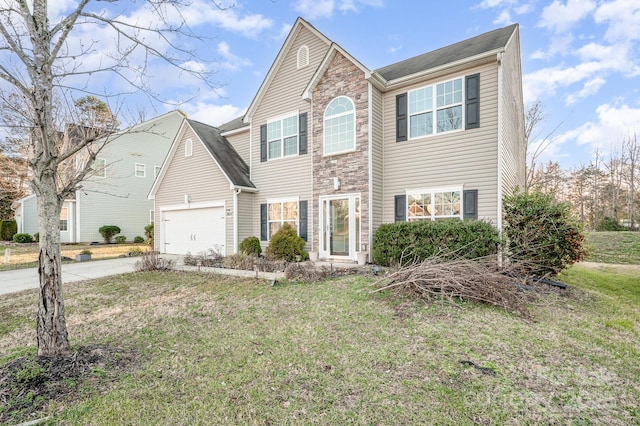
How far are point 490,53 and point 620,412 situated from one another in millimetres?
8387

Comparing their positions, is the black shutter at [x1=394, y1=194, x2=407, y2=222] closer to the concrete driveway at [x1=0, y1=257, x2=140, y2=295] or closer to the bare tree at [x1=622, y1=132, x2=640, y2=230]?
the concrete driveway at [x1=0, y1=257, x2=140, y2=295]

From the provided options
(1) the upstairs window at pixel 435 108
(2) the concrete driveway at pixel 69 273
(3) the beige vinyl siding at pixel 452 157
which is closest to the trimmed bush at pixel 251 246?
(2) the concrete driveway at pixel 69 273

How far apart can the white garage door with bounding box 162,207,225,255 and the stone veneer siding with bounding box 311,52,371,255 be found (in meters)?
4.56

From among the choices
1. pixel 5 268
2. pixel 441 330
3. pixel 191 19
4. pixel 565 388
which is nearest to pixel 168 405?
pixel 441 330

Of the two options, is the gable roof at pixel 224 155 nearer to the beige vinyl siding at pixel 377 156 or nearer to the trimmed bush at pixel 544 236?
the beige vinyl siding at pixel 377 156

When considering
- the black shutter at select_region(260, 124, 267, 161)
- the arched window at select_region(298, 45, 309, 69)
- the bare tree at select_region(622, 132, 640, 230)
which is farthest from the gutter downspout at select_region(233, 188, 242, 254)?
the bare tree at select_region(622, 132, 640, 230)

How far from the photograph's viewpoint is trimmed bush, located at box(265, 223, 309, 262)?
33.0 feet

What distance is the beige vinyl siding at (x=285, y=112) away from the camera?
1138 centimetres

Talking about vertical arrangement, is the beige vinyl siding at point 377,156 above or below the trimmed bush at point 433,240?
above

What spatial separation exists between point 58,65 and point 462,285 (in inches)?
271

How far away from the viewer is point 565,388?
9.76ft

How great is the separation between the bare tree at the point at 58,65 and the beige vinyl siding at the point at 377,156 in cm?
646

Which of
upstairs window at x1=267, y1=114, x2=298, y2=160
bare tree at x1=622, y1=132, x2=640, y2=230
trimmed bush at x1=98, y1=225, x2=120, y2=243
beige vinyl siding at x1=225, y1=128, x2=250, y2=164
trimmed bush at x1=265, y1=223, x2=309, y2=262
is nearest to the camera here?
trimmed bush at x1=265, y1=223, x2=309, y2=262

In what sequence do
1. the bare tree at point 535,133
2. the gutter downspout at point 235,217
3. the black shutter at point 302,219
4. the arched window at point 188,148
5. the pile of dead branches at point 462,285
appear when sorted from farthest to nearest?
the bare tree at point 535,133 < the arched window at point 188,148 < the gutter downspout at point 235,217 < the black shutter at point 302,219 < the pile of dead branches at point 462,285
